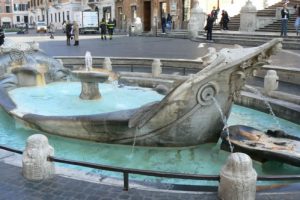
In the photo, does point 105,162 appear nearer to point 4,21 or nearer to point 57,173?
point 57,173

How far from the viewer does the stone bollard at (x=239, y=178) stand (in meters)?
4.21

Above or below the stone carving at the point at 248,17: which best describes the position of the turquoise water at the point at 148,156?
below

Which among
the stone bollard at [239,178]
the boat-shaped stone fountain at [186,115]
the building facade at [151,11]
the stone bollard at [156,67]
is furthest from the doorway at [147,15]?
the stone bollard at [239,178]

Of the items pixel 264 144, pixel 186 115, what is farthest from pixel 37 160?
pixel 264 144

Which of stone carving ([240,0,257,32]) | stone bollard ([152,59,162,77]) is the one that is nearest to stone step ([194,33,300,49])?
stone carving ([240,0,257,32])

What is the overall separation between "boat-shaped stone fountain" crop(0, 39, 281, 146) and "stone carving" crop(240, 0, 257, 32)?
1997 centimetres

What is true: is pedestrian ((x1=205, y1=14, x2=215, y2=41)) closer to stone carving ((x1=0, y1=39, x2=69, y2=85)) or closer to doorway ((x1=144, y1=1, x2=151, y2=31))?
stone carving ((x1=0, y1=39, x2=69, y2=85))

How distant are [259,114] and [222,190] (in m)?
5.30

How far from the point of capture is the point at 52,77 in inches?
460

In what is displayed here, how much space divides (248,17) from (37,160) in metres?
23.1

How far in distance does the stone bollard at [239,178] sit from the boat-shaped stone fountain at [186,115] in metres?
2.20

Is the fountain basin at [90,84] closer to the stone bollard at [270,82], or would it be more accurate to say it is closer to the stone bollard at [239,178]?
the stone bollard at [270,82]

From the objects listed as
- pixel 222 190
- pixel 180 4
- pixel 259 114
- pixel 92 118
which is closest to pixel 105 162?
pixel 92 118

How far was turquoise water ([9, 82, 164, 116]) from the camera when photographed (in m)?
8.55
